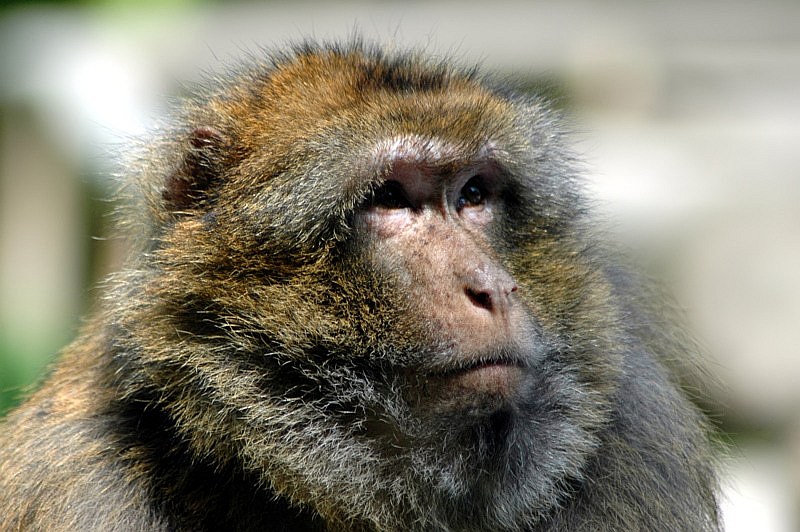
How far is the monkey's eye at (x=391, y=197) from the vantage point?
11.7 ft

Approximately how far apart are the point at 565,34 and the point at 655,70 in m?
1.14

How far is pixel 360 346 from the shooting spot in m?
3.38

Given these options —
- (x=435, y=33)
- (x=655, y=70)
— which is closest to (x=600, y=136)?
(x=655, y=70)

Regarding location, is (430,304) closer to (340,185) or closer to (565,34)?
(340,185)

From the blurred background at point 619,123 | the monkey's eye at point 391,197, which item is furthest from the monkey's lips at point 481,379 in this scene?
the blurred background at point 619,123

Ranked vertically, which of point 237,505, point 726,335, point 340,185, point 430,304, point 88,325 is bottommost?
point 726,335

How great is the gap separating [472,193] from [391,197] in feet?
1.16

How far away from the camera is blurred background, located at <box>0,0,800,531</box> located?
9.82 meters

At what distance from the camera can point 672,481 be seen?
3.95 m

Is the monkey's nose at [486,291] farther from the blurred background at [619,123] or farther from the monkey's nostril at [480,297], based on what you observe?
the blurred background at [619,123]

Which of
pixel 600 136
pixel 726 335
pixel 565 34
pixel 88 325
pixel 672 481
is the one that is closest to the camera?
pixel 672 481

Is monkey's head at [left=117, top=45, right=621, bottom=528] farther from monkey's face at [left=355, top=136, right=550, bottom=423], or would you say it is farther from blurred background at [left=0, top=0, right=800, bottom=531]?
blurred background at [left=0, top=0, right=800, bottom=531]

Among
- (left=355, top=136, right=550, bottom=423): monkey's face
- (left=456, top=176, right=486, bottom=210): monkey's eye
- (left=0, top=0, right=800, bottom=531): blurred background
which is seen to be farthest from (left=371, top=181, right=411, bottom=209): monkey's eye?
(left=0, top=0, right=800, bottom=531): blurred background

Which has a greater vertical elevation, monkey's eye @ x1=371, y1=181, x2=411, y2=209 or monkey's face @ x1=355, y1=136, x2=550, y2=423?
monkey's eye @ x1=371, y1=181, x2=411, y2=209
